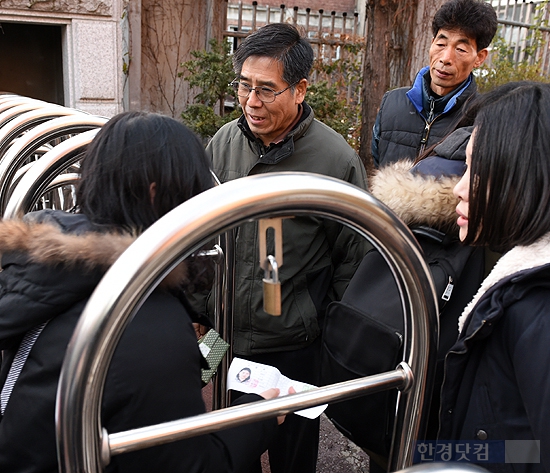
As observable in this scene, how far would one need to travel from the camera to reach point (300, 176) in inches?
35.5

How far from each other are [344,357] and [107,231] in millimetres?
660

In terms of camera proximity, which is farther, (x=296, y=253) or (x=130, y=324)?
(x=296, y=253)

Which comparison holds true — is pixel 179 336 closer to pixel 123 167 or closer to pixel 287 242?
pixel 123 167

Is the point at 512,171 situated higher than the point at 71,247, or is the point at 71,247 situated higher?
the point at 512,171

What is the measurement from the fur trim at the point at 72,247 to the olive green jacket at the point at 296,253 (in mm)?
1111

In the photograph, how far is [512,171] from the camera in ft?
3.97

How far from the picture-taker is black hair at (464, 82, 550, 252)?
1198 millimetres

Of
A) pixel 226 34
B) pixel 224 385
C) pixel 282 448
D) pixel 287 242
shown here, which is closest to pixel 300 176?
pixel 224 385

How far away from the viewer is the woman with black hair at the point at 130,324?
110 cm

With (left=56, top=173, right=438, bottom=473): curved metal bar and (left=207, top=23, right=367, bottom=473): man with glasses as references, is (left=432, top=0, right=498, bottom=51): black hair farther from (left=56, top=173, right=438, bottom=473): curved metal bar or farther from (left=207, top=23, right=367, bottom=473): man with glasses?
(left=56, top=173, right=438, bottom=473): curved metal bar

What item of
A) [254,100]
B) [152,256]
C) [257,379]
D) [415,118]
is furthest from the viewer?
[415,118]

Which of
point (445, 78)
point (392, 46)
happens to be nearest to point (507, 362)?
point (445, 78)

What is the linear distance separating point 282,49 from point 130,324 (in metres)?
1.55

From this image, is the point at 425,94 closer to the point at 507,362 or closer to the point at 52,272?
the point at 507,362
